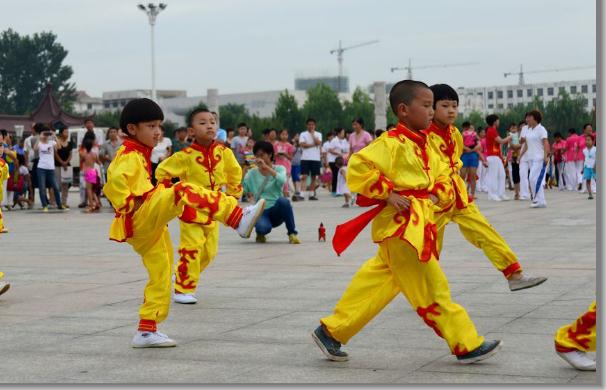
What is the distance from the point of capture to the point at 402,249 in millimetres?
6137

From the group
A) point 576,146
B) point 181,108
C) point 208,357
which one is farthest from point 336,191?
point 181,108

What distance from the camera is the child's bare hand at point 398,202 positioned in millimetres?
6074

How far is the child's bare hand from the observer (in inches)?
239

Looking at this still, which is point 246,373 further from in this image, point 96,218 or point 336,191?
point 336,191

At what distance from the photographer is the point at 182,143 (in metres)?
23.0

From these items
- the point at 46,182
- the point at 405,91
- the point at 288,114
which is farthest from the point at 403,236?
the point at 288,114

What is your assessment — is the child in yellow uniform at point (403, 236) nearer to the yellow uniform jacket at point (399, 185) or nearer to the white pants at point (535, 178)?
the yellow uniform jacket at point (399, 185)

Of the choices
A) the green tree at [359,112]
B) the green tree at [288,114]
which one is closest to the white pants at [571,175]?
A: the green tree at [288,114]

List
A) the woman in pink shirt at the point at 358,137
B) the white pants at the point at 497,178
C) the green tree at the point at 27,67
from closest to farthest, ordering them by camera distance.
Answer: the woman in pink shirt at the point at 358,137, the white pants at the point at 497,178, the green tree at the point at 27,67

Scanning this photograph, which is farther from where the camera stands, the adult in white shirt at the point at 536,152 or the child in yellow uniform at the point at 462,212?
the adult in white shirt at the point at 536,152

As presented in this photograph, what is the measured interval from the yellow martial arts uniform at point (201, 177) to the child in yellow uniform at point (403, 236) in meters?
2.84

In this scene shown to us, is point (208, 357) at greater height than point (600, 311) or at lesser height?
lesser

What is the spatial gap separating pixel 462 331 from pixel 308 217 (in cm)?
1298

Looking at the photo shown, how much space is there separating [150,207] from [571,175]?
24233 mm
